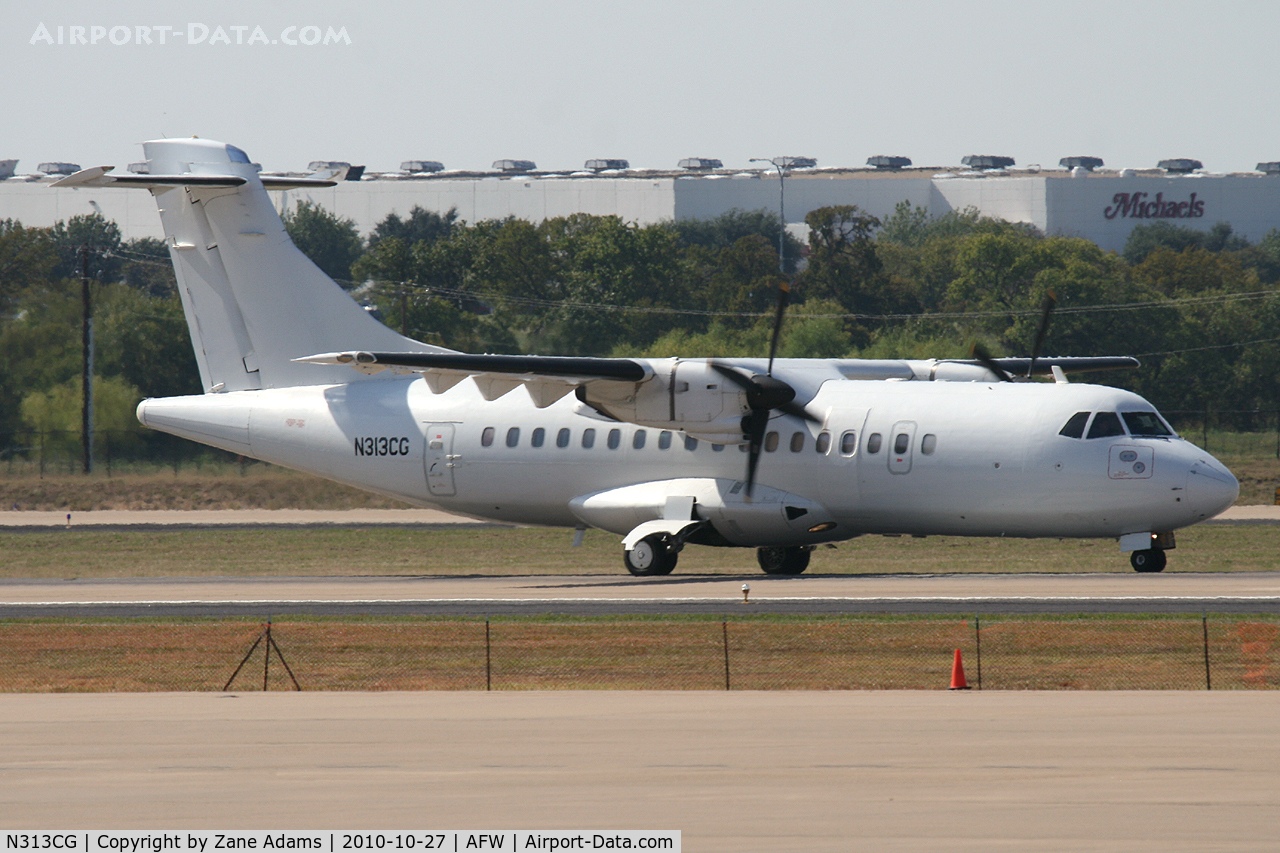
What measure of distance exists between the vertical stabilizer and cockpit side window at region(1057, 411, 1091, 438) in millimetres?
14607

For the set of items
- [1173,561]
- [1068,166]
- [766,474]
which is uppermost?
[1068,166]

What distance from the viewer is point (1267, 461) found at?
195 ft

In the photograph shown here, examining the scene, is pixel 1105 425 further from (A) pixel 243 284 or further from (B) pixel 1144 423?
(A) pixel 243 284

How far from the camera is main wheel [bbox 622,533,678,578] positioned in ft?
107

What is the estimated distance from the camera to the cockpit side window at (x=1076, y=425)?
29594 mm

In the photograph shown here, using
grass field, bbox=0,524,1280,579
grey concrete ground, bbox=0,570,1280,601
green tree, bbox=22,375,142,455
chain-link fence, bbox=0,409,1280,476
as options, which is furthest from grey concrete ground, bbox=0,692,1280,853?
green tree, bbox=22,375,142,455

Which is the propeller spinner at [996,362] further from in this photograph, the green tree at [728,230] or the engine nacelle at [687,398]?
the green tree at [728,230]

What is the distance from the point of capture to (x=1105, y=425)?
97.1ft

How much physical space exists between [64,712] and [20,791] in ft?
15.4

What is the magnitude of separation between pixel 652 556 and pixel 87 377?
37823mm

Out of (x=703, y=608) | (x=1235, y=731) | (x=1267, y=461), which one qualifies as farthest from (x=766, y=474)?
(x=1267, y=461)

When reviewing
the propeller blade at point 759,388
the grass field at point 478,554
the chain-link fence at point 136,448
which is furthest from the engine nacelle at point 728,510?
the chain-link fence at point 136,448

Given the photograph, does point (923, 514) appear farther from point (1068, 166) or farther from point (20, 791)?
point (1068, 166)

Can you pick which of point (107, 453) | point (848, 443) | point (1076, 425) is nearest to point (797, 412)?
point (848, 443)
